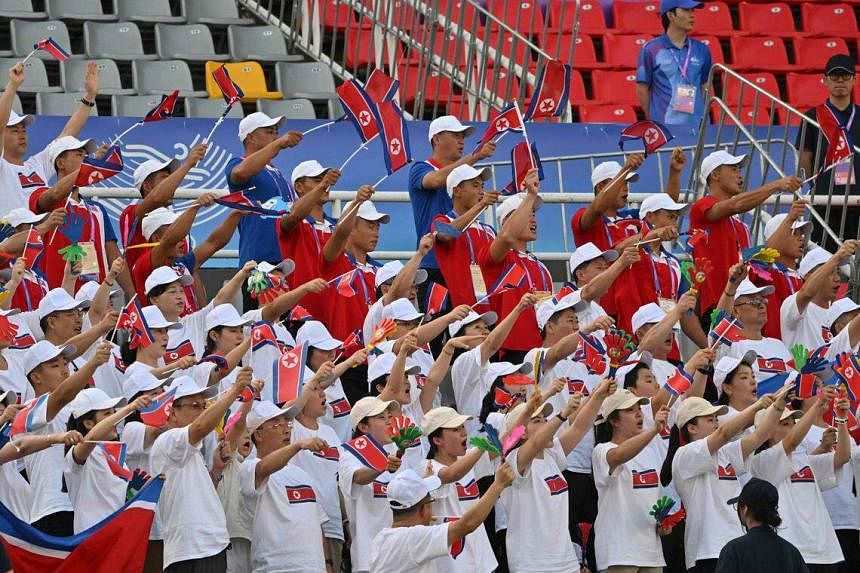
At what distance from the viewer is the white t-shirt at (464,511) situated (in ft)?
32.0

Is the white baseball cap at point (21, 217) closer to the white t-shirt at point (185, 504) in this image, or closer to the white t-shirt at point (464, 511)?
the white t-shirt at point (185, 504)

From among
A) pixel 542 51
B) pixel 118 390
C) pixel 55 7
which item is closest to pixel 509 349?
pixel 118 390

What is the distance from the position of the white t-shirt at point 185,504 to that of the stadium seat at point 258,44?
6.83m

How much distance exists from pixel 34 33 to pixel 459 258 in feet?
16.5

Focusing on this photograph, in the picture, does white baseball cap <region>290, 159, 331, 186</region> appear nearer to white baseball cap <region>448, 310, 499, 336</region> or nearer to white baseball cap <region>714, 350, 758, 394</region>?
white baseball cap <region>448, 310, 499, 336</region>

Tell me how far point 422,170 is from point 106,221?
197 cm

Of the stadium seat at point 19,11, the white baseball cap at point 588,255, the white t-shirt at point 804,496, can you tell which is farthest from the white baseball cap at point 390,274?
the stadium seat at point 19,11

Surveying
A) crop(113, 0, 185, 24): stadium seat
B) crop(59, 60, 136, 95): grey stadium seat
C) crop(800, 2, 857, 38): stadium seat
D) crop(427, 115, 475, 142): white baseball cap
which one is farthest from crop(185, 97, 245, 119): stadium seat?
crop(800, 2, 857, 38): stadium seat

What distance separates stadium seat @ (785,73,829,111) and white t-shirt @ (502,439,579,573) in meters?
7.89

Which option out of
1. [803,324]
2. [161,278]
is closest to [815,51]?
[803,324]

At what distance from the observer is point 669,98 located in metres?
14.9

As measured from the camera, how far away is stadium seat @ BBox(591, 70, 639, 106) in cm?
1677

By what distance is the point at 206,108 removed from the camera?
15.0 meters

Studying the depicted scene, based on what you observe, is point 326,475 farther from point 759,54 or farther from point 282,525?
point 759,54
